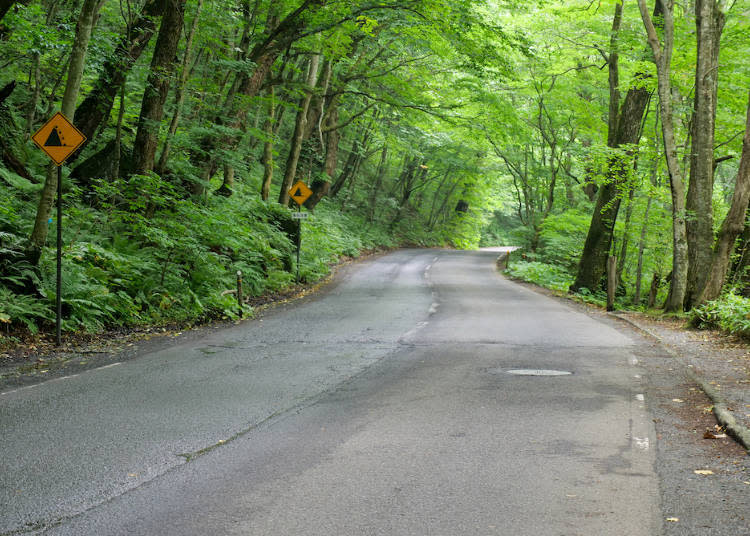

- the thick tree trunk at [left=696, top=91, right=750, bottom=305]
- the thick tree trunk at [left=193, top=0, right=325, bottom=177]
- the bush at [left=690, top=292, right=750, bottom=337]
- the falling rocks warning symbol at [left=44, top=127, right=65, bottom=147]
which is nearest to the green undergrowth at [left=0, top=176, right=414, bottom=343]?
the thick tree trunk at [left=193, top=0, right=325, bottom=177]

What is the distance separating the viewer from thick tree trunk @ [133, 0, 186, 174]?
13750mm

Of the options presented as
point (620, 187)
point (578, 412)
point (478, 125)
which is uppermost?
point (478, 125)

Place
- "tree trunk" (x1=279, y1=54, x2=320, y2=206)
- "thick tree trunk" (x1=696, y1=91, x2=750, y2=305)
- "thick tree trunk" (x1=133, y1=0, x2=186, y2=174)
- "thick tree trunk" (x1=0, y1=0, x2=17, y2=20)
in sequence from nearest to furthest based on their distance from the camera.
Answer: "thick tree trunk" (x1=0, y1=0, x2=17, y2=20), "thick tree trunk" (x1=696, y1=91, x2=750, y2=305), "thick tree trunk" (x1=133, y1=0, x2=186, y2=174), "tree trunk" (x1=279, y1=54, x2=320, y2=206)

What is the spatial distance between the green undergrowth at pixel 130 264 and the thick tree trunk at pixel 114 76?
2.34 meters

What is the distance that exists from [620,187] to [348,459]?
56.6 ft

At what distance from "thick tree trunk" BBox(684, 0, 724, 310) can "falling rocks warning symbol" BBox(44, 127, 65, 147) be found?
13.5 m

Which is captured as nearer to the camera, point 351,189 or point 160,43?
point 160,43

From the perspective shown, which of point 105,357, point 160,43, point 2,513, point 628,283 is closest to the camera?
point 2,513

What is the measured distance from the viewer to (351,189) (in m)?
42.0

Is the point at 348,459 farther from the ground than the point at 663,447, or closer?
closer

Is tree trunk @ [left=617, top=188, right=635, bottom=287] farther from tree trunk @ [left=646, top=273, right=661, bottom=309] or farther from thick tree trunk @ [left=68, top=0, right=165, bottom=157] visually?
thick tree trunk @ [left=68, top=0, right=165, bottom=157]

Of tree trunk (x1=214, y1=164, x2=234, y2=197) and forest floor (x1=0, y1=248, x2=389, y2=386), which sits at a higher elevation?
tree trunk (x1=214, y1=164, x2=234, y2=197)

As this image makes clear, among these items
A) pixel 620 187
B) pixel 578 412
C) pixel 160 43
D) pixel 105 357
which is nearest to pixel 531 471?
pixel 578 412

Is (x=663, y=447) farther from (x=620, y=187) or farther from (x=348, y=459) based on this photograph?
(x=620, y=187)
